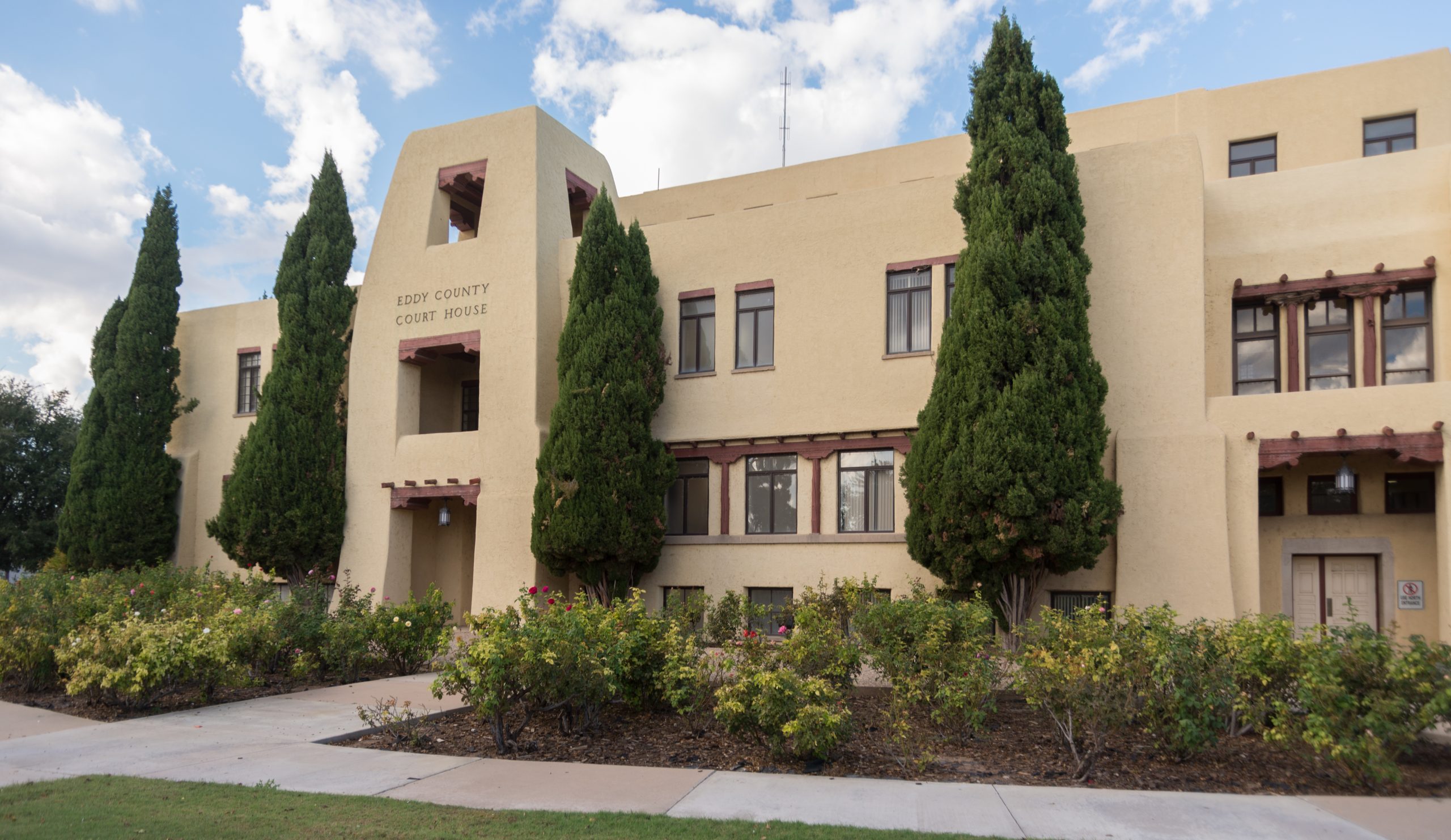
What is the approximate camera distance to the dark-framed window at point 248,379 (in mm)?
24453

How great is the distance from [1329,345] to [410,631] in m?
14.4

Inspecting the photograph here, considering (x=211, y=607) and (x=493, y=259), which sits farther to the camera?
(x=493, y=259)

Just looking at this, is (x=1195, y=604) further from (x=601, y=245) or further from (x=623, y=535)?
(x=601, y=245)

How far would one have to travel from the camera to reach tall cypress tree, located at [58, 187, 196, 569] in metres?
23.3

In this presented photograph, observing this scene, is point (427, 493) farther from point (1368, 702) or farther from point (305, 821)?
point (1368, 702)

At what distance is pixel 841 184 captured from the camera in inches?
857

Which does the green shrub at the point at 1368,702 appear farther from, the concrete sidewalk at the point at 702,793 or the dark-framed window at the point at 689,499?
the dark-framed window at the point at 689,499

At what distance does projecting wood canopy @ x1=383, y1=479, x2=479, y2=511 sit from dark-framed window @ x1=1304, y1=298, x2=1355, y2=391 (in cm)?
1471

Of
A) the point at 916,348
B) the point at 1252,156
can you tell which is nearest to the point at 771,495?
the point at 916,348

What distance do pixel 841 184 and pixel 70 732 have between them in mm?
16809

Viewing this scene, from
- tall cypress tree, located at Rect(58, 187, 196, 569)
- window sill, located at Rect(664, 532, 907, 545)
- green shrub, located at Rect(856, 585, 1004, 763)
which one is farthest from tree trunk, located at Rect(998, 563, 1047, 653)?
tall cypress tree, located at Rect(58, 187, 196, 569)

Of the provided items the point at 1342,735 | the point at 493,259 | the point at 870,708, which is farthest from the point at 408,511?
the point at 1342,735

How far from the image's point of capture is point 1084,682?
332 inches

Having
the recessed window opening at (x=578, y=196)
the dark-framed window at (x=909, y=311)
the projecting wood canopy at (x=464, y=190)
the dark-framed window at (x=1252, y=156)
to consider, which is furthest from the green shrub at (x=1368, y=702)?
the projecting wood canopy at (x=464, y=190)
